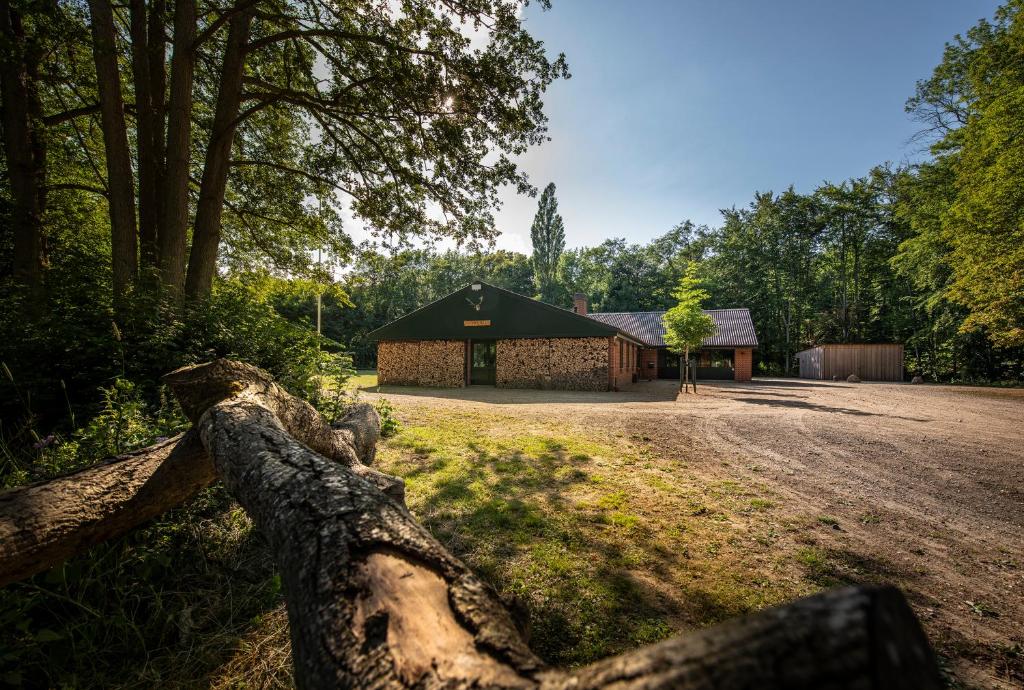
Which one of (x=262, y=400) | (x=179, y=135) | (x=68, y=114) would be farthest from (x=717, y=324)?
(x=68, y=114)

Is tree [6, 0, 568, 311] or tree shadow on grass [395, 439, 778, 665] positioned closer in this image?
tree shadow on grass [395, 439, 778, 665]

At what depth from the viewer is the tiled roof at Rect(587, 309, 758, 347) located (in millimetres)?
22688

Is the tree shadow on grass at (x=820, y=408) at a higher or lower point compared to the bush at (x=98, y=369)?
lower

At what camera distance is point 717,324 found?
79.9 feet

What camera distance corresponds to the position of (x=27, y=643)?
1.79 metres

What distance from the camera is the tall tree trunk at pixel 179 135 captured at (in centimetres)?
580

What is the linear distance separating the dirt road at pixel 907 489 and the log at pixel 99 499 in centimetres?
420

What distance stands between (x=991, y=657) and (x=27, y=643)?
4837 millimetres

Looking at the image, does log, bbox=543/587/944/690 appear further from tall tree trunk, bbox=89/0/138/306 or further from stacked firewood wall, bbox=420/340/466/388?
stacked firewood wall, bbox=420/340/466/388

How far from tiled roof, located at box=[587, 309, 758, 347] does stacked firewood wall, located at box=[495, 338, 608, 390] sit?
20.1ft

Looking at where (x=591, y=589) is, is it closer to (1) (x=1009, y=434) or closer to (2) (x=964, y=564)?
(2) (x=964, y=564)

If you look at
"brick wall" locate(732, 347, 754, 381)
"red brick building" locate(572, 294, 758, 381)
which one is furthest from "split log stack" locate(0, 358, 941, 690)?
"brick wall" locate(732, 347, 754, 381)

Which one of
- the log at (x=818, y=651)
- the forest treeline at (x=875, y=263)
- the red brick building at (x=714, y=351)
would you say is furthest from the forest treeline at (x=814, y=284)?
the log at (x=818, y=651)

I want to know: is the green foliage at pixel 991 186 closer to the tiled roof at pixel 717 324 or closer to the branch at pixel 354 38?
the tiled roof at pixel 717 324
